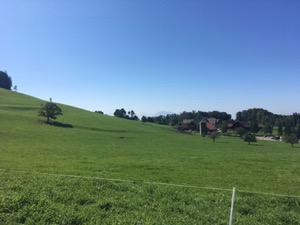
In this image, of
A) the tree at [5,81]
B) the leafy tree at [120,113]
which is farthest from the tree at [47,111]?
the tree at [5,81]

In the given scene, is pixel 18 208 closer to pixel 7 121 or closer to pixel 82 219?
pixel 82 219

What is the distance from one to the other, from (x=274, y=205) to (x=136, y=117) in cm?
17790

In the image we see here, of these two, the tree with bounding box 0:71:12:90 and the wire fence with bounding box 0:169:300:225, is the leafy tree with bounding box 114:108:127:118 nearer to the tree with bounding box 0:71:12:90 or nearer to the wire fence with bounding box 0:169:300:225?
the tree with bounding box 0:71:12:90

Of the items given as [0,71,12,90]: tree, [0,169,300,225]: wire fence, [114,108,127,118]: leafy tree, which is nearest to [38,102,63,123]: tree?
[0,169,300,225]: wire fence

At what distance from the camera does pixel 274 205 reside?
12391mm

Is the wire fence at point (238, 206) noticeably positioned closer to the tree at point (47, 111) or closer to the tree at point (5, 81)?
the tree at point (47, 111)

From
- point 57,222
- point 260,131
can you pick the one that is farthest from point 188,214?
point 260,131

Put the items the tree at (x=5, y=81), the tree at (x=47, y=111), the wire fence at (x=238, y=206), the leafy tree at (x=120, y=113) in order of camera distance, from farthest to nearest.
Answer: the tree at (x=5, y=81) → the leafy tree at (x=120, y=113) → the tree at (x=47, y=111) → the wire fence at (x=238, y=206)

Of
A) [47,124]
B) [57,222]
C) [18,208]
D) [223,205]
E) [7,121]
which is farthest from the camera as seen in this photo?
[47,124]

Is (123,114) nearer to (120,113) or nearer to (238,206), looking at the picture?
(120,113)

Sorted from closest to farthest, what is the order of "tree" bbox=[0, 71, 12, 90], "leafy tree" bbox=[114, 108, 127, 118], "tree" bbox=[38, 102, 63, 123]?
"tree" bbox=[38, 102, 63, 123] → "leafy tree" bbox=[114, 108, 127, 118] → "tree" bbox=[0, 71, 12, 90]

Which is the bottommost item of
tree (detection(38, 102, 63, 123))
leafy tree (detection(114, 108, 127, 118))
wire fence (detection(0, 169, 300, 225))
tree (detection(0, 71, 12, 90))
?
wire fence (detection(0, 169, 300, 225))

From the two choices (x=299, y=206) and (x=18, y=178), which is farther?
(x=18, y=178)

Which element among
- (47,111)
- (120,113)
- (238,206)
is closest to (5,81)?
(120,113)
